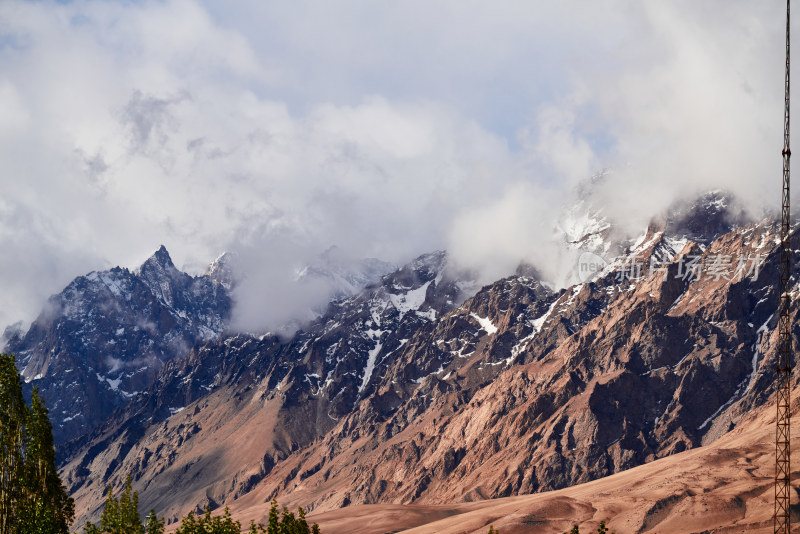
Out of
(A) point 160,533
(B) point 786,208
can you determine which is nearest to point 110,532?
(A) point 160,533

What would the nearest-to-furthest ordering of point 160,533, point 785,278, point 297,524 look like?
1. point 297,524
2. point 160,533
3. point 785,278

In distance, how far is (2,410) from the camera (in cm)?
7788

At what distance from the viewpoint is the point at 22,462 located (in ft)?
258

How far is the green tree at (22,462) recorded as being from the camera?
252ft

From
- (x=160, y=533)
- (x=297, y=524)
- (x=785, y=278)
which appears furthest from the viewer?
(x=785, y=278)

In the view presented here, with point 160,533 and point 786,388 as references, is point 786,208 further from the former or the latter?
point 160,533

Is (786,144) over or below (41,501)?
over

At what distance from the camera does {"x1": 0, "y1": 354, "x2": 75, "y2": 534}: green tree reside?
76875mm

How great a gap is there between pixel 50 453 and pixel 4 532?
287 inches

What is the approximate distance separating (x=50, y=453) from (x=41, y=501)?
4593 millimetres

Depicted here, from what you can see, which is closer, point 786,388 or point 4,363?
point 4,363

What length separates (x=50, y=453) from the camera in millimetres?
80562

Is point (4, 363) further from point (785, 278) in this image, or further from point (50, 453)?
point (785, 278)

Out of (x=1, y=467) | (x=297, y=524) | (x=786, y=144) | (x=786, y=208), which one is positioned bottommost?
(x=297, y=524)
